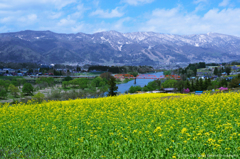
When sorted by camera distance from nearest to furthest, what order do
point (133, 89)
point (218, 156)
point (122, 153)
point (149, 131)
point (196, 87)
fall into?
point (218, 156)
point (122, 153)
point (149, 131)
point (196, 87)
point (133, 89)

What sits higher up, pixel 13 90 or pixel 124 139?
pixel 124 139

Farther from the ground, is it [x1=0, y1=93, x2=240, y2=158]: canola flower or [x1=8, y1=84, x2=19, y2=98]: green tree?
[x1=0, y1=93, x2=240, y2=158]: canola flower

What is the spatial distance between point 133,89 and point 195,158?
113m

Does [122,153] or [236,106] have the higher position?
[236,106]

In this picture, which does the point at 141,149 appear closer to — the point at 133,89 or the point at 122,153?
the point at 122,153

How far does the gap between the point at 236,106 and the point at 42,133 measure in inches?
521

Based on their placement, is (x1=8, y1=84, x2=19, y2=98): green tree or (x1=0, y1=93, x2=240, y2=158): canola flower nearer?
(x1=0, y1=93, x2=240, y2=158): canola flower

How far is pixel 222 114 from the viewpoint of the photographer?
12.5m

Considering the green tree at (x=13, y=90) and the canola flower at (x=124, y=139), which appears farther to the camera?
the green tree at (x=13, y=90)

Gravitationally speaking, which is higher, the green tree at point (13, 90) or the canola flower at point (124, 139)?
the canola flower at point (124, 139)

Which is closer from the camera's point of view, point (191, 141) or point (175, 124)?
point (191, 141)

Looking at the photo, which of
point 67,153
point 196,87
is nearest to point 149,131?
point 67,153

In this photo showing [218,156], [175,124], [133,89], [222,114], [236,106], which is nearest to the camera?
[218,156]

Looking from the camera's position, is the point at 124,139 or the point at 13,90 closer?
the point at 124,139
